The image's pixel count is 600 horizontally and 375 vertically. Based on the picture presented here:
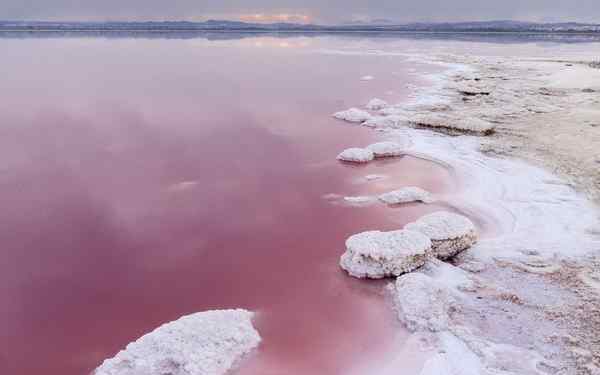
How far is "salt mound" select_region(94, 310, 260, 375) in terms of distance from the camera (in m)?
3.45

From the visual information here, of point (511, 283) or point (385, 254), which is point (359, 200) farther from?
point (511, 283)

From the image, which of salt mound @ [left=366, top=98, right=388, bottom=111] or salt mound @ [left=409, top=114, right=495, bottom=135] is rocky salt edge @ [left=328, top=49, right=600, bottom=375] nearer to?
salt mound @ [left=409, top=114, right=495, bottom=135]

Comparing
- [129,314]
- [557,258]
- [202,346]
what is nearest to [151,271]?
[129,314]

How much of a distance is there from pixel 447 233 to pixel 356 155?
3693mm

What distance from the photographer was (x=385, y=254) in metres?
4.69

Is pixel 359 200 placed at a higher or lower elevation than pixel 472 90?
lower

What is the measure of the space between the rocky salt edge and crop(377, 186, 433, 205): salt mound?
0.39 m

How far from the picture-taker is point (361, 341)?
12.9ft

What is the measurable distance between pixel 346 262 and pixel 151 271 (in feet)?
7.09

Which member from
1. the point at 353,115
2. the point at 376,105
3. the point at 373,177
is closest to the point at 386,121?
the point at 353,115

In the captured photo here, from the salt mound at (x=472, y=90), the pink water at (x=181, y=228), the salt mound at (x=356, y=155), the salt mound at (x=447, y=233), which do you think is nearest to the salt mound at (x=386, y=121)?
the pink water at (x=181, y=228)

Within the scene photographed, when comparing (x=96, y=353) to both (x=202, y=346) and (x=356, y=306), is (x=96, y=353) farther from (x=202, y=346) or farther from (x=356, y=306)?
(x=356, y=306)

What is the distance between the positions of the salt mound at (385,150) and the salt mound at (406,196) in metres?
2.07

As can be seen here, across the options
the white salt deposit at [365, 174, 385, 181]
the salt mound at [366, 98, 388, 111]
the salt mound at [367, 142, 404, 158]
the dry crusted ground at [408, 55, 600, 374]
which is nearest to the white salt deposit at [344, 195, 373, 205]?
the white salt deposit at [365, 174, 385, 181]
